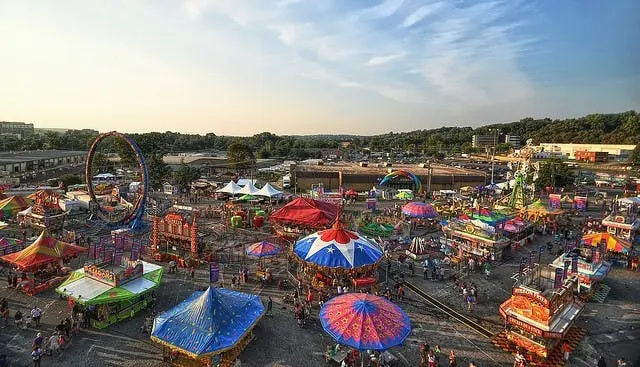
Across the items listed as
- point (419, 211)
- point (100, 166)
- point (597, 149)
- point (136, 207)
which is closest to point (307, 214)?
point (419, 211)

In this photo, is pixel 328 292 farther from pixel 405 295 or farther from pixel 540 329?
pixel 540 329

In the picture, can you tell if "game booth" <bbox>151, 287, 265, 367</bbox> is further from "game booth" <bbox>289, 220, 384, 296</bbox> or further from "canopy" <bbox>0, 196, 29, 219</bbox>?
"canopy" <bbox>0, 196, 29, 219</bbox>

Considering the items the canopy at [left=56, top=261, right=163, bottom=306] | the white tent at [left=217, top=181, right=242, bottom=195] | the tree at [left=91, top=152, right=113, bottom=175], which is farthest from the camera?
the tree at [left=91, top=152, right=113, bottom=175]

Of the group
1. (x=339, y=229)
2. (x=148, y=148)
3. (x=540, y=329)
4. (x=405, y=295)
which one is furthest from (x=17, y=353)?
(x=148, y=148)

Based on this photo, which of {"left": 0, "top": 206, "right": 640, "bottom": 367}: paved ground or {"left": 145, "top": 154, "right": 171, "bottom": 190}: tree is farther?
{"left": 145, "top": 154, "right": 171, "bottom": 190}: tree

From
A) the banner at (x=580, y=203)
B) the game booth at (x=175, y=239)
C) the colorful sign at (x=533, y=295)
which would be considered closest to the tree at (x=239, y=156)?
the game booth at (x=175, y=239)

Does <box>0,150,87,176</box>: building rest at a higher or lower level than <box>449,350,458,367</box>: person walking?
higher

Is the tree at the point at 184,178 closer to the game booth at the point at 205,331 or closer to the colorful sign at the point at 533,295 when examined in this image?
the game booth at the point at 205,331

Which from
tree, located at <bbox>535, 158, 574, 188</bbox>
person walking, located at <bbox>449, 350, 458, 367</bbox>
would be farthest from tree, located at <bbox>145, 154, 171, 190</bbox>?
tree, located at <bbox>535, 158, 574, 188</bbox>
